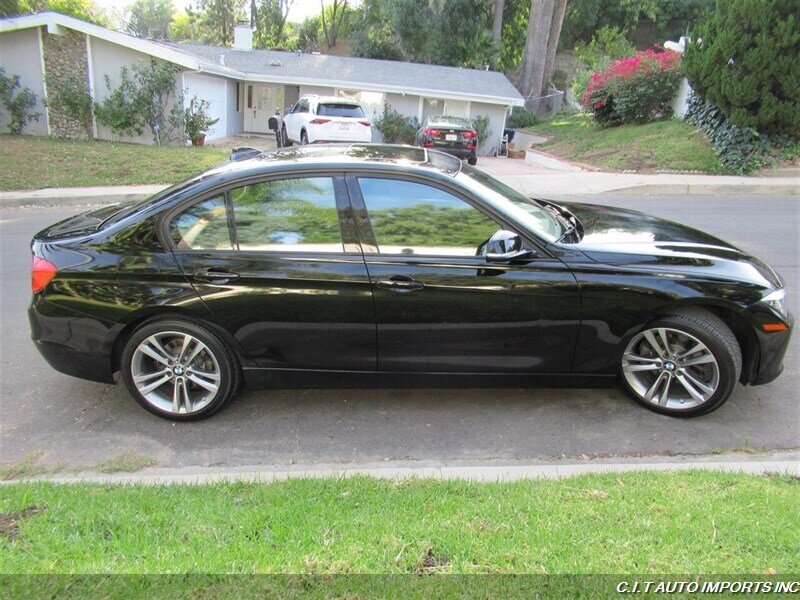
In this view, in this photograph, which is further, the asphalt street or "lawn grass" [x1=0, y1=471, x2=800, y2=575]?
the asphalt street

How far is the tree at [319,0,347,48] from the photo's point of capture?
47.7 m

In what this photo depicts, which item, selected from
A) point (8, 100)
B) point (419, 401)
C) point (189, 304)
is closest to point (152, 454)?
point (189, 304)

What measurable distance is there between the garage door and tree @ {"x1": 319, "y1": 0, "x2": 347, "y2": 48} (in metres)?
26.6

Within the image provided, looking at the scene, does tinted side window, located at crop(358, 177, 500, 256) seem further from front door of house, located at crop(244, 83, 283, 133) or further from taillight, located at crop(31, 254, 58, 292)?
front door of house, located at crop(244, 83, 283, 133)

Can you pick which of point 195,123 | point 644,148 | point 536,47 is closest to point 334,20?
point 536,47

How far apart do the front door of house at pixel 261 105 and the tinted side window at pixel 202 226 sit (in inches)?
1011

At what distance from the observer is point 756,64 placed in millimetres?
13594

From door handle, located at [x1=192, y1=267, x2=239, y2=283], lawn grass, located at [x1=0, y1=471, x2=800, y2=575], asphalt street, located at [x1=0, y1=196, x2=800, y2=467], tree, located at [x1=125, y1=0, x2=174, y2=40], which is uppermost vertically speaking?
tree, located at [x1=125, y1=0, x2=174, y2=40]

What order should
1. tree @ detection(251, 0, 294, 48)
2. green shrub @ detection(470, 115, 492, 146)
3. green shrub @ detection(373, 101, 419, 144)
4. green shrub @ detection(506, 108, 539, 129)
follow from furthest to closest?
tree @ detection(251, 0, 294, 48), green shrub @ detection(506, 108, 539, 129), green shrub @ detection(470, 115, 492, 146), green shrub @ detection(373, 101, 419, 144)

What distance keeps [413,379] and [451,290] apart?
657 mm

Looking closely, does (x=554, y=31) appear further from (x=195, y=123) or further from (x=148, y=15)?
(x=148, y=15)

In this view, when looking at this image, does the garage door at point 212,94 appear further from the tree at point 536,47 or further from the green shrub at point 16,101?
the tree at point 536,47

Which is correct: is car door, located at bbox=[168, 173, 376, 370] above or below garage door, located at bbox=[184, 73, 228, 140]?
below

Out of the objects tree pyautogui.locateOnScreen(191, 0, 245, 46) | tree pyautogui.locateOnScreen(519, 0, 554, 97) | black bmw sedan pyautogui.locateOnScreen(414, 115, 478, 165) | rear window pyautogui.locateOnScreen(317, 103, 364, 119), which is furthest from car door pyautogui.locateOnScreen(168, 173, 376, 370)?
tree pyautogui.locateOnScreen(191, 0, 245, 46)
